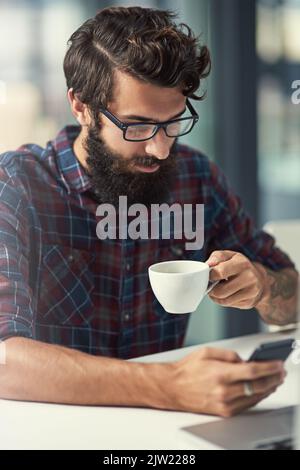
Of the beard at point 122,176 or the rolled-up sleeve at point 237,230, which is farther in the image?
the rolled-up sleeve at point 237,230

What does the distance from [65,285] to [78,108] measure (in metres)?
0.17

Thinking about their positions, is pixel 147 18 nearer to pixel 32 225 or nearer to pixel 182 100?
pixel 182 100

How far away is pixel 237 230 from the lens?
88 cm

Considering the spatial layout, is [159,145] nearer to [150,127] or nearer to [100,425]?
[150,127]

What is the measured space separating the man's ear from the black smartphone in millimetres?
276

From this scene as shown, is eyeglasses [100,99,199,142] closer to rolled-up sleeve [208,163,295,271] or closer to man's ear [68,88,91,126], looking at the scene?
man's ear [68,88,91,126]

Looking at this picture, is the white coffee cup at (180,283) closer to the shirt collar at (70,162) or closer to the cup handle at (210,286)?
the cup handle at (210,286)

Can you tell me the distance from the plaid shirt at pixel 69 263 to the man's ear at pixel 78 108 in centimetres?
6

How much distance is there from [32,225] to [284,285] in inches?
10.8

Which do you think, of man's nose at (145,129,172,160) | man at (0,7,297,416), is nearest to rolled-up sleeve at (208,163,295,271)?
man at (0,7,297,416)

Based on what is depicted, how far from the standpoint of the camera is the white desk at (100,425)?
2.04ft

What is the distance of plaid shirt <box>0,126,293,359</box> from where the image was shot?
72 centimetres

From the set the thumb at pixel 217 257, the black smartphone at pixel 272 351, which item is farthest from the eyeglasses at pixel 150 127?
the black smartphone at pixel 272 351
